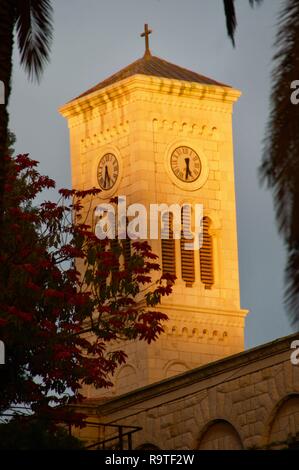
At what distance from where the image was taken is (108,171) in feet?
250

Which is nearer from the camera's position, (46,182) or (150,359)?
(46,182)

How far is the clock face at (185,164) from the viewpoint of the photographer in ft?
248

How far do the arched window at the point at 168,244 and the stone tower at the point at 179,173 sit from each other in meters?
0.03

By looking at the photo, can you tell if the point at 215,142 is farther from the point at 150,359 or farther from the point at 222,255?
the point at 150,359

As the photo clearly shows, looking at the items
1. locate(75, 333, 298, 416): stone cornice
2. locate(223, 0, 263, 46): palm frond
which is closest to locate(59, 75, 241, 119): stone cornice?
locate(75, 333, 298, 416): stone cornice

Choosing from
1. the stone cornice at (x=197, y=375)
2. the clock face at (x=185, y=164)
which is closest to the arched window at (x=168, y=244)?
the clock face at (x=185, y=164)

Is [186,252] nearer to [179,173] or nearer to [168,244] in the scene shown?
[168,244]

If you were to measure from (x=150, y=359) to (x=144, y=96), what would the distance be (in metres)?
9.26

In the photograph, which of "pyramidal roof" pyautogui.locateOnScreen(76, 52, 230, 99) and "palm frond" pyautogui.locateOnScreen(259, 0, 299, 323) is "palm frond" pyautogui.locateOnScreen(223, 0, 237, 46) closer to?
"palm frond" pyautogui.locateOnScreen(259, 0, 299, 323)

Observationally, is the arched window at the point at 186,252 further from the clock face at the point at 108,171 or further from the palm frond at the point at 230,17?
the palm frond at the point at 230,17

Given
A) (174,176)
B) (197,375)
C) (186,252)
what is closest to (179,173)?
(174,176)

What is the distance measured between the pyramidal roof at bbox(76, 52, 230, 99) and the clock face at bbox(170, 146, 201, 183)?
2.56 metres

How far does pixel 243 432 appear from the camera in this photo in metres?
43.7
